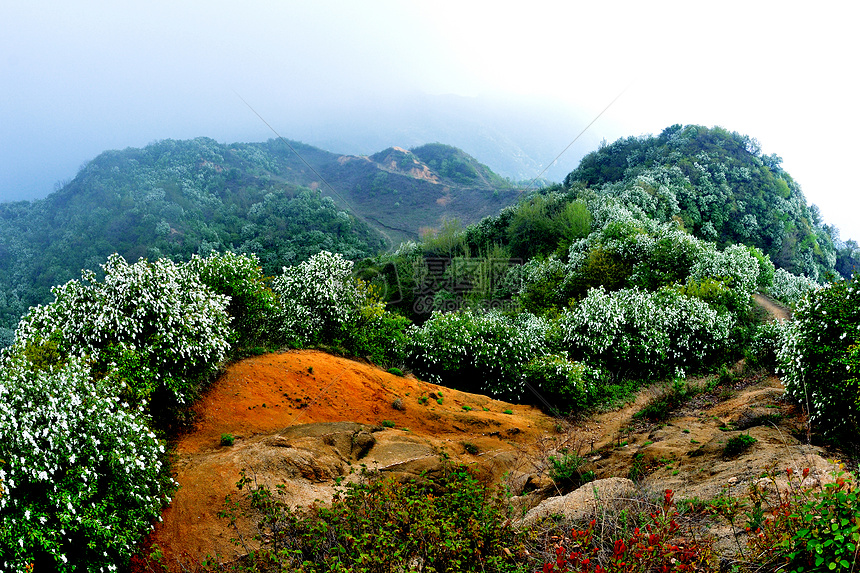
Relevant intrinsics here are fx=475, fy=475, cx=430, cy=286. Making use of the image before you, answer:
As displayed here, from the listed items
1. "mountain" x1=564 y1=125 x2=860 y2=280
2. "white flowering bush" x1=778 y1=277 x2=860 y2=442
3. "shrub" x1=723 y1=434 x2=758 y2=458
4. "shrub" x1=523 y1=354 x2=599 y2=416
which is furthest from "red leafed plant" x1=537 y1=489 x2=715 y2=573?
"mountain" x1=564 y1=125 x2=860 y2=280

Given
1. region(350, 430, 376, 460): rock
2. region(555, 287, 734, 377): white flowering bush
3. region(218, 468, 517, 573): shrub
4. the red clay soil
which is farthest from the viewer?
region(555, 287, 734, 377): white flowering bush

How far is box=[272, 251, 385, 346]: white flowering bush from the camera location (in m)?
21.5

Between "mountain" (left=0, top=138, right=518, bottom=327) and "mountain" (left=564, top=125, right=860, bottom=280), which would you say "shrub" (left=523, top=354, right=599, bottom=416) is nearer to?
"mountain" (left=564, top=125, right=860, bottom=280)

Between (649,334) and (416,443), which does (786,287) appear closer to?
(649,334)

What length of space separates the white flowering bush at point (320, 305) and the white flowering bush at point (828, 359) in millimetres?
15689

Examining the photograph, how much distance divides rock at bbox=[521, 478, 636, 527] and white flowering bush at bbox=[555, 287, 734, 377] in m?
11.9

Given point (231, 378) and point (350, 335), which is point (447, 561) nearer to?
point (231, 378)

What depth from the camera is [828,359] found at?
10.8 meters

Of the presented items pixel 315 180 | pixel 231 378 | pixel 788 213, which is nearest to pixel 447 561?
pixel 231 378

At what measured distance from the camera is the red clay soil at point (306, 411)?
410 inches

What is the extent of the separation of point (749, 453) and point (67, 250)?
2809 inches

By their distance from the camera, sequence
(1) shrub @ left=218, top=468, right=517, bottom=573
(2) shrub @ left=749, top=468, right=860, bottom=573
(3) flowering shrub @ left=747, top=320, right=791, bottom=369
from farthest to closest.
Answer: (3) flowering shrub @ left=747, top=320, right=791, bottom=369 < (1) shrub @ left=218, top=468, right=517, bottom=573 < (2) shrub @ left=749, top=468, right=860, bottom=573

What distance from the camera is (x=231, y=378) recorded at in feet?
51.4

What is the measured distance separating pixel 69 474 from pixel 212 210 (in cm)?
6902
